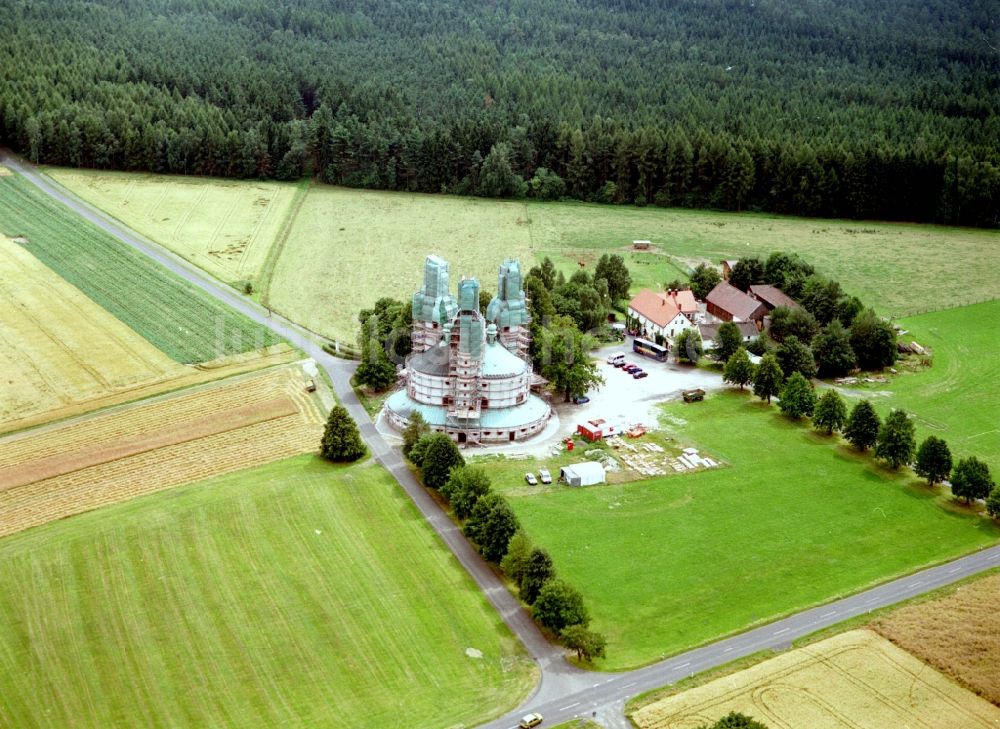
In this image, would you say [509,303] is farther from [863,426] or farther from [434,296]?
[863,426]

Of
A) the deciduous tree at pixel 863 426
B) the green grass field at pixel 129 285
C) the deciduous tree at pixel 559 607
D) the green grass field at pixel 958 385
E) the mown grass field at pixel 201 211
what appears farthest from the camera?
the mown grass field at pixel 201 211

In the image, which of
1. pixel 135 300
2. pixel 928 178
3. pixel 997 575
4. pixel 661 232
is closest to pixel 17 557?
pixel 135 300

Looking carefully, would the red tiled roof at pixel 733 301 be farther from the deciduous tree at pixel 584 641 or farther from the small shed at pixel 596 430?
the deciduous tree at pixel 584 641

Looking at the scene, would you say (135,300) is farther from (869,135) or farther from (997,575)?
(869,135)

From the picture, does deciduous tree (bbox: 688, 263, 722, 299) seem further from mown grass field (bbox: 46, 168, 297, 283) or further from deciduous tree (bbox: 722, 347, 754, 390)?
mown grass field (bbox: 46, 168, 297, 283)

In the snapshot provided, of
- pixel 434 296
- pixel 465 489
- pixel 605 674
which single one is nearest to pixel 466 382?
pixel 434 296

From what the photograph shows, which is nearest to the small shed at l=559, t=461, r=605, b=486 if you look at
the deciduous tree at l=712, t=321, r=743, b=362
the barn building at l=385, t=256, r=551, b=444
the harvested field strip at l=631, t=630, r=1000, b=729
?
the barn building at l=385, t=256, r=551, b=444

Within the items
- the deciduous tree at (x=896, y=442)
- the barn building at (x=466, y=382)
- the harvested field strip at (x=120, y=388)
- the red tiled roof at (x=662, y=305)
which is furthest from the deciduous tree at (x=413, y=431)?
the deciduous tree at (x=896, y=442)
